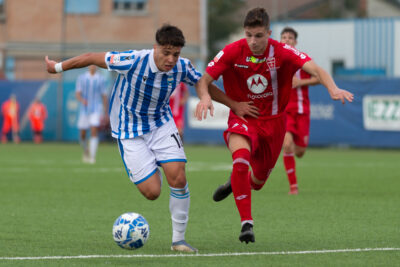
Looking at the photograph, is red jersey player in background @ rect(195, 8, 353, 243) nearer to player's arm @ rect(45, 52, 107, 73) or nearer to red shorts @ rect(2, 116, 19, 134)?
player's arm @ rect(45, 52, 107, 73)

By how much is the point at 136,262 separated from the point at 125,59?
1874mm

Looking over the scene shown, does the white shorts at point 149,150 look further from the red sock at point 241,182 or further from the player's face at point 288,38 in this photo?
the player's face at point 288,38

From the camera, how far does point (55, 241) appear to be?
8.05 meters

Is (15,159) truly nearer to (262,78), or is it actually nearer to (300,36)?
(262,78)

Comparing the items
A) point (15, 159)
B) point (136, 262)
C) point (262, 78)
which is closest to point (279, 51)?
point (262, 78)

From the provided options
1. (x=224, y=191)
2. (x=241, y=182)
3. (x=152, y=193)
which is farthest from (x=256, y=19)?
(x=224, y=191)

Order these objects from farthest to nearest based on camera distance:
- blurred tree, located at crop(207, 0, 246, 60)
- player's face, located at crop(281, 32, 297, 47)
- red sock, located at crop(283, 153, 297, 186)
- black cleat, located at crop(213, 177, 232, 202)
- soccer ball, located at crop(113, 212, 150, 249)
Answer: blurred tree, located at crop(207, 0, 246, 60) < red sock, located at crop(283, 153, 297, 186) < player's face, located at crop(281, 32, 297, 47) < black cleat, located at crop(213, 177, 232, 202) < soccer ball, located at crop(113, 212, 150, 249)

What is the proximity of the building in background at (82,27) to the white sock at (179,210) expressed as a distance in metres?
32.1

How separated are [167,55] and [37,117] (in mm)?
25391

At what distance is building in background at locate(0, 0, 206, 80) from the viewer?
1565 inches

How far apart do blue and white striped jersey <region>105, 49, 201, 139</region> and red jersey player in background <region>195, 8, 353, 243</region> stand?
0.93 feet

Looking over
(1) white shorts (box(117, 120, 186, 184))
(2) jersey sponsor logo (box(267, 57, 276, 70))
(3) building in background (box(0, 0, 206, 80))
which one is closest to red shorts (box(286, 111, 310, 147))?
(2) jersey sponsor logo (box(267, 57, 276, 70))

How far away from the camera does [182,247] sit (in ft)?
24.6

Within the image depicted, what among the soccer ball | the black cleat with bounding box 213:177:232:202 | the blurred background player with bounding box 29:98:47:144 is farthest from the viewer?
the blurred background player with bounding box 29:98:47:144
